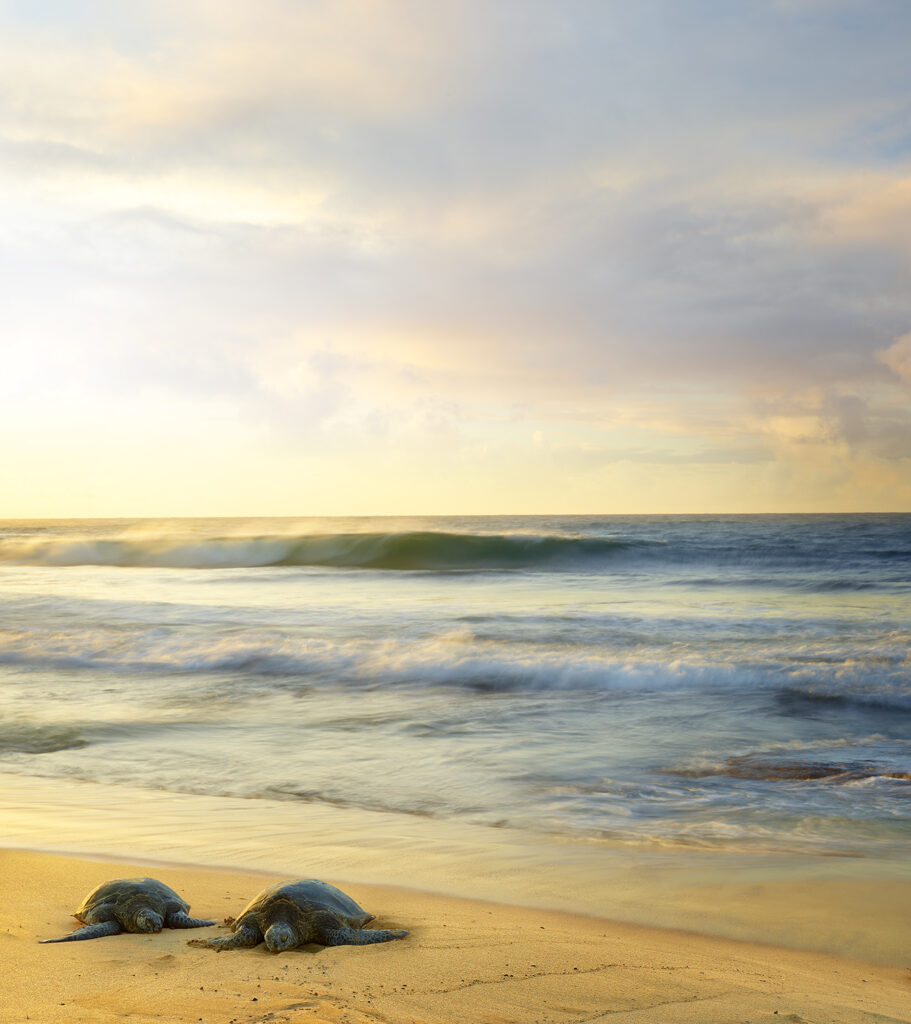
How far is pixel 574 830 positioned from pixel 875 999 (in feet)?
6.86

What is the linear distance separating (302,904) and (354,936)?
211 millimetres

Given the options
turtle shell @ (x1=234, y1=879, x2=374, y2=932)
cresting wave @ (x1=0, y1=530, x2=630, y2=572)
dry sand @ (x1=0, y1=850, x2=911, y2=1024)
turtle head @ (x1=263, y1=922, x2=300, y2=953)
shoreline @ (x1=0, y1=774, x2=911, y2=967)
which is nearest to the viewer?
dry sand @ (x1=0, y1=850, x2=911, y2=1024)

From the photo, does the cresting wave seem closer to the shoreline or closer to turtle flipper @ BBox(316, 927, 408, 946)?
the shoreline

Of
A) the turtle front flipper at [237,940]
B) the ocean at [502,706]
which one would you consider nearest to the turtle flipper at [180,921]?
the turtle front flipper at [237,940]

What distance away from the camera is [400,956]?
107 inches

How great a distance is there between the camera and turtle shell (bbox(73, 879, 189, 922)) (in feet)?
9.66

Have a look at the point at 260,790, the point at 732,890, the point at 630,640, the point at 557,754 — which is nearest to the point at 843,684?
the point at 630,640

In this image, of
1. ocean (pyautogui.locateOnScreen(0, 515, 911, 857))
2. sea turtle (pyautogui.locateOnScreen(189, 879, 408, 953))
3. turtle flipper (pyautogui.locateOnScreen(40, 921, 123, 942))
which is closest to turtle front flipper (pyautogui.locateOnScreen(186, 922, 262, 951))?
sea turtle (pyautogui.locateOnScreen(189, 879, 408, 953))

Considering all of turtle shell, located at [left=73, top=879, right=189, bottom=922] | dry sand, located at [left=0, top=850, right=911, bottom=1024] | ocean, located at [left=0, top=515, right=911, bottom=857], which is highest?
turtle shell, located at [left=73, top=879, right=189, bottom=922]

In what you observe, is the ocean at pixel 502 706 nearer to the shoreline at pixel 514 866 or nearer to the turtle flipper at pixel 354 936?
the shoreline at pixel 514 866

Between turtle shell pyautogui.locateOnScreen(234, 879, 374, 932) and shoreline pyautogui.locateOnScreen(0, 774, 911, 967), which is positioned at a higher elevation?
turtle shell pyautogui.locateOnScreen(234, 879, 374, 932)

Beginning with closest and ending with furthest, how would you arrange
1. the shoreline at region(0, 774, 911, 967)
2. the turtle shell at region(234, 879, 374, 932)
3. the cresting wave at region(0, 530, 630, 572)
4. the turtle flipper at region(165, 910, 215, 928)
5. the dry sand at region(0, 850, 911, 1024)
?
the dry sand at region(0, 850, 911, 1024) → the turtle shell at region(234, 879, 374, 932) → the turtle flipper at region(165, 910, 215, 928) → the shoreline at region(0, 774, 911, 967) → the cresting wave at region(0, 530, 630, 572)

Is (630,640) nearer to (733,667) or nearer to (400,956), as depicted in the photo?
(733,667)

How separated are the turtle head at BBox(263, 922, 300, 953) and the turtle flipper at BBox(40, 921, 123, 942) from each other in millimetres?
587
